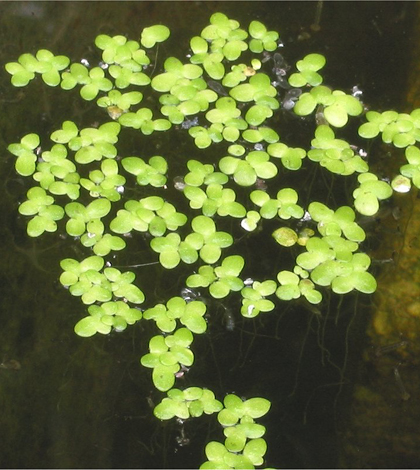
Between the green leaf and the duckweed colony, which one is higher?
the green leaf

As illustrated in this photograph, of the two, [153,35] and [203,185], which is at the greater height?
[153,35]

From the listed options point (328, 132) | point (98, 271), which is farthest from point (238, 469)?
point (328, 132)

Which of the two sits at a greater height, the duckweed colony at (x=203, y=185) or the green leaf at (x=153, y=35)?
the green leaf at (x=153, y=35)

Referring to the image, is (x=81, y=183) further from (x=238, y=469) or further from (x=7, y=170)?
(x=238, y=469)

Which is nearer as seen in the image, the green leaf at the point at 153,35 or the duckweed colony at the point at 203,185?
the duckweed colony at the point at 203,185

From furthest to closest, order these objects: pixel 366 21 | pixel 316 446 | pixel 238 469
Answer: pixel 366 21 → pixel 316 446 → pixel 238 469

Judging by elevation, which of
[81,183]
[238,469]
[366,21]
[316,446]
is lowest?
[238,469]

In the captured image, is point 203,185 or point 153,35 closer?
point 203,185

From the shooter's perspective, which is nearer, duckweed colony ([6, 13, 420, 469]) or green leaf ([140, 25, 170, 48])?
duckweed colony ([6, 13, 420, 469])
